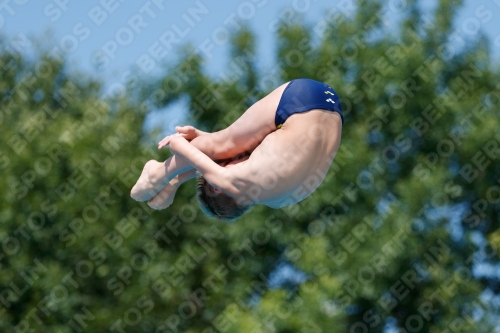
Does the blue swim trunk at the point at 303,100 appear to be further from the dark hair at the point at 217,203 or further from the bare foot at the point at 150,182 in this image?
the bare foot at the point at 150,182

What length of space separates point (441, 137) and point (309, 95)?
1403 centimetres

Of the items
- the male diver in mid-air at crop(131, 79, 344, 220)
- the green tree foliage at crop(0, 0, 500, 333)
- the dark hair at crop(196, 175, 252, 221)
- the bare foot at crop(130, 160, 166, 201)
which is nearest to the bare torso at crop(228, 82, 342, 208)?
the male diver in mid-air at crop(131, 79, 344, 220)

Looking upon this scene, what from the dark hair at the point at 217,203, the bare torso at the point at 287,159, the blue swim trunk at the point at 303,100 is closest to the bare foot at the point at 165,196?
the dark hair at the point at 217,203

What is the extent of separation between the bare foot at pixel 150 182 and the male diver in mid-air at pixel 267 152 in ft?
0.27

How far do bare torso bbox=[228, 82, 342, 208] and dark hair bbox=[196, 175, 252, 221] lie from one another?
0.20m

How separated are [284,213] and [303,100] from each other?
12705mm

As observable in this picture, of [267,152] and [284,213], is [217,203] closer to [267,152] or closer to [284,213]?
[267,152]

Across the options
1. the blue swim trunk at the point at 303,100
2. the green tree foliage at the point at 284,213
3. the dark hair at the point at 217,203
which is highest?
the blue swim trunk at the point at 303,100

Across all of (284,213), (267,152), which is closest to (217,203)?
(267,152)

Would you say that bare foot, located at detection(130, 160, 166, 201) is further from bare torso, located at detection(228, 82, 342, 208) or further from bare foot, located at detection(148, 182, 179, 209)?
bare torso, located at detection(228, 82, 342, 208)

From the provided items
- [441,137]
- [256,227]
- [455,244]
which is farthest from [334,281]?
[441,137]

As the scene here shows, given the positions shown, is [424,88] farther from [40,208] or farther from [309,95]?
[309,95]

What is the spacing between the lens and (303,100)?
5.17 meters

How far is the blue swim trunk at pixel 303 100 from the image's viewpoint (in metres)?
5.14
